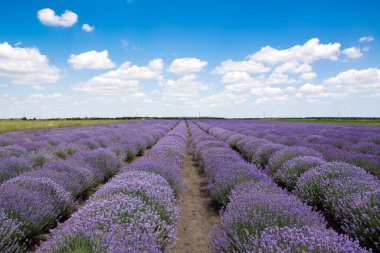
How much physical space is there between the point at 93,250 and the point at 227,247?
1.36 meters

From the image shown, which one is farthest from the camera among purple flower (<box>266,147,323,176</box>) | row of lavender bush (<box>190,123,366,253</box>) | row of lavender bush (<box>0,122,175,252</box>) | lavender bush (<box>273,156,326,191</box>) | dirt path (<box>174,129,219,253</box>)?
purple flower (<box>266,147,323,176</box>)

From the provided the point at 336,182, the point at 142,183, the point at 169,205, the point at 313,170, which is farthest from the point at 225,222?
the point at 313,170

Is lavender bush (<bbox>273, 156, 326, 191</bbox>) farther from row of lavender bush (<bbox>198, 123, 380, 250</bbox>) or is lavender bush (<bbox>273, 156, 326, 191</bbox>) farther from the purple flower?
the purple flower

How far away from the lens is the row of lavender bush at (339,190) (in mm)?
3646

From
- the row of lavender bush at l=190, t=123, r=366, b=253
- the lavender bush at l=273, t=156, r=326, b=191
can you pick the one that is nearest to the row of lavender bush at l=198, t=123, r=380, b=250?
the lavender bush at l=273, t=156, r=326, b=191

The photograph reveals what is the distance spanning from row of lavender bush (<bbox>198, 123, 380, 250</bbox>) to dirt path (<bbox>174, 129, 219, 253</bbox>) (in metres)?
1.85

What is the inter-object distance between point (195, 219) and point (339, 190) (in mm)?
2588

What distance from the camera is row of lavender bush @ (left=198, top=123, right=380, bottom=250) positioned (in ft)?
12.0

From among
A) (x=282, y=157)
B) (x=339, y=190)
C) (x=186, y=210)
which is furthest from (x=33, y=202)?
(x=282, y=157)

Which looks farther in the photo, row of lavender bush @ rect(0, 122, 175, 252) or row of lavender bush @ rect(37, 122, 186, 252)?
row of lavender bush @ rect(0, 122, 175, 252)

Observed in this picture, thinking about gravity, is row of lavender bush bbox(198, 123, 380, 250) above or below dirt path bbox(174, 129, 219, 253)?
above

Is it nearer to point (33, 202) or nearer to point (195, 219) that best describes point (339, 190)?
point (195, 219)

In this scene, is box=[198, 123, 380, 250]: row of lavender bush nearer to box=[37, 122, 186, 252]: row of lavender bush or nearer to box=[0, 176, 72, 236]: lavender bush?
box=[37, 122, 186, 252]: row of lavender bush

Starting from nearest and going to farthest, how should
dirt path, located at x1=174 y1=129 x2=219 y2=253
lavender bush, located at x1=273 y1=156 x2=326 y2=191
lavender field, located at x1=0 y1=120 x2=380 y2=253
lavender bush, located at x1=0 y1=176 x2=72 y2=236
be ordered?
1. lavender field, located at x1=0 y1=120 x2=380 y2=253
2. lavender bush, located at x1=0 y1=176 x2=72 y2=236
3. dirt path, located at x1=174 y1=129 x2=219 y2=253
4. lavender bush, located at x1=273 y1=156 x2=326 y2=191
